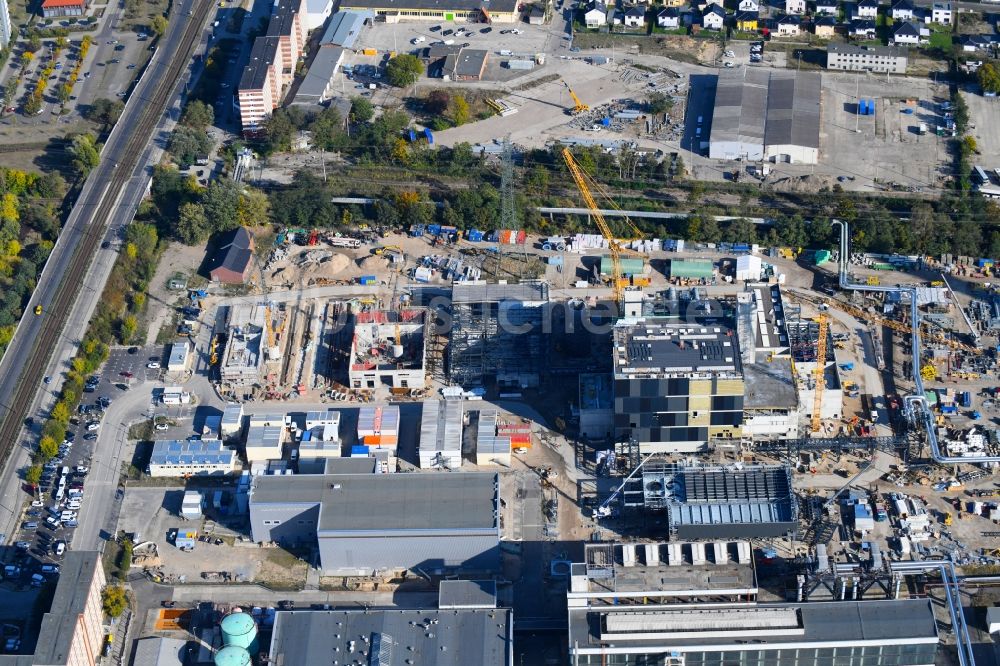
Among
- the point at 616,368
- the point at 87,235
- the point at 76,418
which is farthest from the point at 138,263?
the point at 616,368

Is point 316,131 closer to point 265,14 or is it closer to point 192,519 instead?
point 265,14

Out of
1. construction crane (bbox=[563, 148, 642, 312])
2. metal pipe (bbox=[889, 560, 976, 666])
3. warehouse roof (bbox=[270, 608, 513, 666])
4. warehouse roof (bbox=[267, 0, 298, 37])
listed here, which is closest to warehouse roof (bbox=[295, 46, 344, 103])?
warehouse roof (bbox=[267, 0, 298, 37])

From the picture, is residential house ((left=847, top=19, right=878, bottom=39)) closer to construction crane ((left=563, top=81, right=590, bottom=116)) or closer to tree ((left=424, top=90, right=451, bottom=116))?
construction crane ((left=563, top=81, right=590, bottom=116))

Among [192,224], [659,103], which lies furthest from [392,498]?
[659,103]

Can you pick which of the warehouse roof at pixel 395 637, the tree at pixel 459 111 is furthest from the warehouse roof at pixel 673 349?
the tree at pixel 459 111

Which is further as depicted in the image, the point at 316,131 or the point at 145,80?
the point at 145,80

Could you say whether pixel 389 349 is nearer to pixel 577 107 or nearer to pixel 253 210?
pixel 253 210
